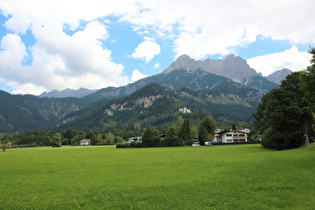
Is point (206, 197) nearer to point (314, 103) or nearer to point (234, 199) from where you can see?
point (234, 199)

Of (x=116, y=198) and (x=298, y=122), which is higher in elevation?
(x=298, y=122)

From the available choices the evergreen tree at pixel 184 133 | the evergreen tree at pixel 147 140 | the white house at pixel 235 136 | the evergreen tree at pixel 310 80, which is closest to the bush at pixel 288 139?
the evergreen tree at pixel 310 80

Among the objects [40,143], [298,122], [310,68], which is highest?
[310,68]

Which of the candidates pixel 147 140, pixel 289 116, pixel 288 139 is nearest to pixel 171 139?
pixel 147 140

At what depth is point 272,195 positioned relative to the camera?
42.1 ft

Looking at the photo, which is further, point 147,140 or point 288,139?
point 147,140

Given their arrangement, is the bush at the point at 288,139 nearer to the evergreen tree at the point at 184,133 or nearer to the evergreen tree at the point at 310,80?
the evergreen tree at the point at 310,80

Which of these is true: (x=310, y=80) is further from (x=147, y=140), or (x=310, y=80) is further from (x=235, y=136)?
(x=235, y=136)

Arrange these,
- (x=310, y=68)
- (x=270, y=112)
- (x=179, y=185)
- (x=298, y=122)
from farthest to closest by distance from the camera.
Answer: (x=270, y=112)
(x=298, y=122)
(x=310, y=68)
(x=179, y=185)

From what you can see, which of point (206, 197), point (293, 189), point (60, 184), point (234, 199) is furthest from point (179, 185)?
point (60, 184)

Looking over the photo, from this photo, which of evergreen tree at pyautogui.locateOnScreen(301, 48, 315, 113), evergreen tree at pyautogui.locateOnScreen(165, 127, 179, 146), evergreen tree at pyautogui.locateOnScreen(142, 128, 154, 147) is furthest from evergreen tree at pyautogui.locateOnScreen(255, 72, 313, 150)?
evergreen tree at pyautogui.locateOnScreen(142, 128, 154, 147)

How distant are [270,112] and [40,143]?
176365mm

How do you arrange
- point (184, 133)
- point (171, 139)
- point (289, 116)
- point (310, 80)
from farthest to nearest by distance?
point (184, 133) < point (171, 139) < point (289, 116) < point (310, 80)

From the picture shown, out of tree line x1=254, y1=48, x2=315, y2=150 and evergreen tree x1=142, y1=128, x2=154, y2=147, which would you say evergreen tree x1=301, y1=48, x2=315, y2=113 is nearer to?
tree line x1=254, y1=48, x2=315, y2=150
